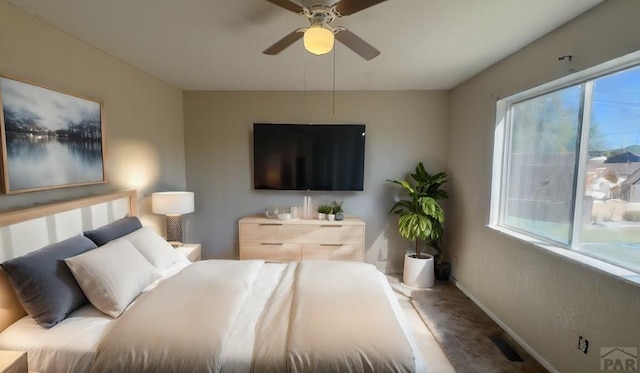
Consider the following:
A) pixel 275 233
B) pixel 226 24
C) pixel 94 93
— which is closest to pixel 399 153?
pixel 275 233

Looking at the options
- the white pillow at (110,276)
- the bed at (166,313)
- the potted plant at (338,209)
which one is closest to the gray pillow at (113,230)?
the bed at (166,313)

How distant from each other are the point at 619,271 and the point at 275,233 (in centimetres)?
300

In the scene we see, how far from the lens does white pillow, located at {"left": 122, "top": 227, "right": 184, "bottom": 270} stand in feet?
7.56

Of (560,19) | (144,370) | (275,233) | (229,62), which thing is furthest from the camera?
(275,233)

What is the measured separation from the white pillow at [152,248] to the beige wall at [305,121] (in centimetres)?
152

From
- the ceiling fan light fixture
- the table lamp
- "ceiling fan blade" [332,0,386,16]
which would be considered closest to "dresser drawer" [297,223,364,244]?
the table lamp

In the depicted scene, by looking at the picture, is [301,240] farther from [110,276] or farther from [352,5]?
[352,5]

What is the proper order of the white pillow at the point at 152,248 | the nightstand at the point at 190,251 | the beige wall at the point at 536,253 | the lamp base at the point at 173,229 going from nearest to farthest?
the beige wall at the point at 536,253, the white pillow at the point at 152,248, the nightstand at the point at 190,251, the lamp base at the point at 173,229

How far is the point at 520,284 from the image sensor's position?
241 centimetres

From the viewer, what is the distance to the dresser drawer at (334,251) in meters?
3.62

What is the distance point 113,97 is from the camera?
265cm

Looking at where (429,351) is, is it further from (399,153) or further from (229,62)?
(229,62)

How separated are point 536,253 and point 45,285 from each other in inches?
128

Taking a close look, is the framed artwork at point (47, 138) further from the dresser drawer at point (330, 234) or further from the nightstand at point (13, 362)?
the dresser drawer at point (330, 234)
